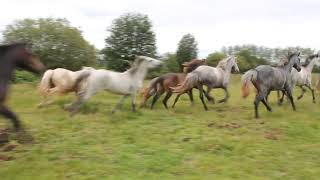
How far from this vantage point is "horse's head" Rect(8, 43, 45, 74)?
8070 mm

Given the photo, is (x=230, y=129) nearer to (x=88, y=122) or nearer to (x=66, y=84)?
(x=88, y=122)

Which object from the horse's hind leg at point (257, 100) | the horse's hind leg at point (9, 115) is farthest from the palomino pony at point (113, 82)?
the horse's hind leg at point (9, 115)

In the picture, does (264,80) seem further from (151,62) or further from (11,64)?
(11,64)

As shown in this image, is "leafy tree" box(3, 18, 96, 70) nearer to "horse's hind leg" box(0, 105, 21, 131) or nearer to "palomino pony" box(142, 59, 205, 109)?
"palomino pony" box(142, 59, 205, 109)

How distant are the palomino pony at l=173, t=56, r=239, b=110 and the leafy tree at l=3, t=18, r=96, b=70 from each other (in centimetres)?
1953

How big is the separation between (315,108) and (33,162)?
10.1 m

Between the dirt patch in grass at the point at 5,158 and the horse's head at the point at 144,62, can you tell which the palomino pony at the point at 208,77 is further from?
the dirt patch in grass at the point at 5,158

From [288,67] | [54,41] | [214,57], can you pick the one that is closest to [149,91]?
[288,67]

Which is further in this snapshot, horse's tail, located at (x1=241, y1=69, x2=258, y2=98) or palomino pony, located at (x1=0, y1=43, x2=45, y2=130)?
horse's tail, located at (x1=241, y1=69, x2=258, y2=98)

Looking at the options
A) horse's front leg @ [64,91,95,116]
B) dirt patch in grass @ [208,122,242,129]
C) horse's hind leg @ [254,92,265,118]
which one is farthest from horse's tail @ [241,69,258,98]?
horse's front leg @ [64,91,95,116]

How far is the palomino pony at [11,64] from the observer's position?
7.58 meters

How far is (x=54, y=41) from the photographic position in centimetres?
3272

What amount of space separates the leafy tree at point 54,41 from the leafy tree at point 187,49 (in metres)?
8.95

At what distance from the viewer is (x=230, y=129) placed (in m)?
10.2
